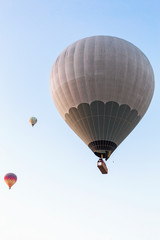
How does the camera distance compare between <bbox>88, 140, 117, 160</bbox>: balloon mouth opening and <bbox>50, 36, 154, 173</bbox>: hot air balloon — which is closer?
<bbox>50, 36, 154, 173</bbox>: hot air balloon

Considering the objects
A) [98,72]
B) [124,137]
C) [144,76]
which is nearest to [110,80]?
[98,72]

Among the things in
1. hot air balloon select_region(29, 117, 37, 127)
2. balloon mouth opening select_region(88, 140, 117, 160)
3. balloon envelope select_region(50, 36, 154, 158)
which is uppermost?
hot air balloon select_region(29, 117, 37, 127)

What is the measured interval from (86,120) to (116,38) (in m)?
6.60

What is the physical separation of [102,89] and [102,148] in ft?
13.7

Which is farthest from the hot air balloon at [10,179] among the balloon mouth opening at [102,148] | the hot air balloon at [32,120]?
the balloon mouth opening at [102,148]

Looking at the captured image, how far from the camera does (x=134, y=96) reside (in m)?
26.8

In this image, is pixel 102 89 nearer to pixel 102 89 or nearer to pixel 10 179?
pixel 102 89

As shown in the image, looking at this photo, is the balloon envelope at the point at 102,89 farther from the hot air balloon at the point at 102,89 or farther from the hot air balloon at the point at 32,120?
the hot air balloon at the point at 32,120

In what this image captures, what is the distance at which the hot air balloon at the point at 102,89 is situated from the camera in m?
26.3

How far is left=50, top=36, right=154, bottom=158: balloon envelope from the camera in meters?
26.3

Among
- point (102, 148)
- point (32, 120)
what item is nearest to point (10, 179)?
point (32, 120)

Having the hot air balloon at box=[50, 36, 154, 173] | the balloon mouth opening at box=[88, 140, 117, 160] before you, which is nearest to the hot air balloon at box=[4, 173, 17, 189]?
the hot air balloon at box=[50, 36, 154, 173]

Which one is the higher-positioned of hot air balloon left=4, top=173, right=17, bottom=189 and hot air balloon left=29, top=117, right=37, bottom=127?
hot air balloon left=29, top=117, right=37, bottom=127

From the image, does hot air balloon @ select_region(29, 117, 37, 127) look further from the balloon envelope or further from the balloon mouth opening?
the balloon mouth opening
